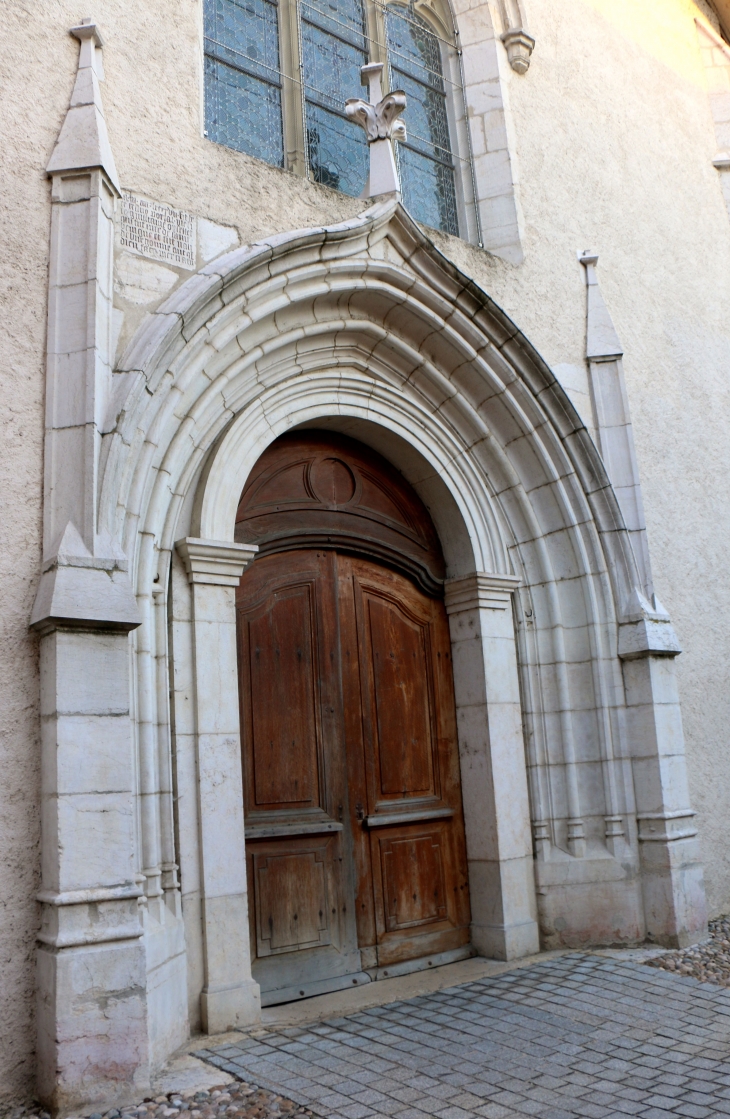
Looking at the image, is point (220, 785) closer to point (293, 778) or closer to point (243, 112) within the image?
point (293, 778)

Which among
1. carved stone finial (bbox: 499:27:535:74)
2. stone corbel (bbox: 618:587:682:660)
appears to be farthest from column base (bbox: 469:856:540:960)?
carved stone finial (bbox: 499:27:535:74)

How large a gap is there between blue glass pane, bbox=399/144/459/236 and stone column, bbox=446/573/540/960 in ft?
7.57

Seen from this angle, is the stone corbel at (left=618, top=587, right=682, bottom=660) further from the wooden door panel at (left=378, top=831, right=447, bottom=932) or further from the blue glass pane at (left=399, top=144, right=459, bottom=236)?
the blue glass pane at (left=399, top=144, right=459, bottom=236)

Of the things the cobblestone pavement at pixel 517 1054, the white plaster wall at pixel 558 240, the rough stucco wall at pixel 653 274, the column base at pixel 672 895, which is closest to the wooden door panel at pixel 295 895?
the cobblestone pavement at pixel 517 1054

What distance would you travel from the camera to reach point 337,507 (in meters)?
4.98

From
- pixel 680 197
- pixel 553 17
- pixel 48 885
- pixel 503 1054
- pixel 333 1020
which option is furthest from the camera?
Answer: pixel 680 197

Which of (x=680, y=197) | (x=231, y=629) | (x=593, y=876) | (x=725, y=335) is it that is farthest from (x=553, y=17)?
(x=593, y=876)

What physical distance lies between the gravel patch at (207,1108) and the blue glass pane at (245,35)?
4687mm

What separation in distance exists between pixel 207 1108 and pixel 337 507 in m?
2.79

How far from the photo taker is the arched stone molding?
13.2ft

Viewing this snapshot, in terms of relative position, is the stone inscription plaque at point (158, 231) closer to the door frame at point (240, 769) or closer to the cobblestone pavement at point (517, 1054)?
the door frame at point (240, 769)

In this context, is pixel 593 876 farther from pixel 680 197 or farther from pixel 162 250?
pixel 680 197

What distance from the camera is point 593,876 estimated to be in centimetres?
507

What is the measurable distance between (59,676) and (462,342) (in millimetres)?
2888
